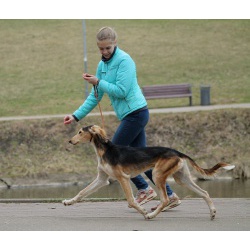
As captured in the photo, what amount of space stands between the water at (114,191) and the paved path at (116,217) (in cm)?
466

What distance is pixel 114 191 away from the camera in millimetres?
17484

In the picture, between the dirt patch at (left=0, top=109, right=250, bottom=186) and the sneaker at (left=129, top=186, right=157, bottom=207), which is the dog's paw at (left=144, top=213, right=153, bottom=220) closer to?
the sneaker at (left=129, top=186, right=157, bottom=207)

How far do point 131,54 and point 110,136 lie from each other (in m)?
16.8

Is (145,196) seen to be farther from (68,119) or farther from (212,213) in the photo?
(68,119)

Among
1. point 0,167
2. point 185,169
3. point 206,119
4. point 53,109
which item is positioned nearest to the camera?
point 185,169

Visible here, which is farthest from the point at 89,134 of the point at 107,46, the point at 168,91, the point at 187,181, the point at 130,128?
the point at 168,91

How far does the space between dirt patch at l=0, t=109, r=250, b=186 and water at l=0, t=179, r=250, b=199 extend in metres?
1.84

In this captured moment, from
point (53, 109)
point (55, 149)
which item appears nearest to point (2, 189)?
point (55, 149)

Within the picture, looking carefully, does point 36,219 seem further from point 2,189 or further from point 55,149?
point 55,149

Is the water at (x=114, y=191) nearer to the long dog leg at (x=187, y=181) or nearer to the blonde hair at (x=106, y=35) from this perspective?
the long dog leg at (x=187, y=181)

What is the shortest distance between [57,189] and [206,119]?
20.4 feet

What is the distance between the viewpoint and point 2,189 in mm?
20578

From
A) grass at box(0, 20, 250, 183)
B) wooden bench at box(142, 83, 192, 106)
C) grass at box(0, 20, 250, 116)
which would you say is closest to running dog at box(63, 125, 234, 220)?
grass at box(0, 20, 250, 183)

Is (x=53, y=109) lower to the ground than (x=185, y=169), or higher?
lower
